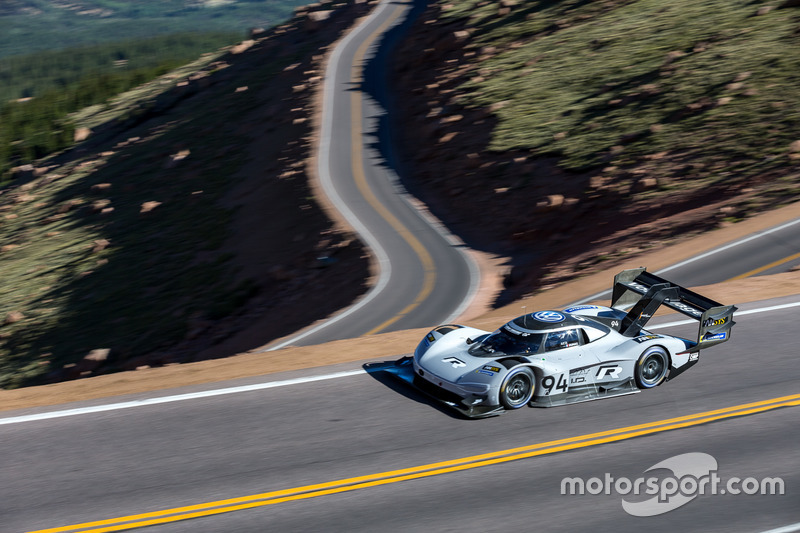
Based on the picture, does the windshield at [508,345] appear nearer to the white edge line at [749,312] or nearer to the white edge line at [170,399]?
the white edge line at [170,399]

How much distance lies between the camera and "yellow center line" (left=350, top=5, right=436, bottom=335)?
27578 mm

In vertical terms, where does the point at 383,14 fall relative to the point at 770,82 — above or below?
above

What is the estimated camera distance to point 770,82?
36.4 metres

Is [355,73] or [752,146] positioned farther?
[355,73]

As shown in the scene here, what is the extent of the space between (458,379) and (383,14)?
62737 mm

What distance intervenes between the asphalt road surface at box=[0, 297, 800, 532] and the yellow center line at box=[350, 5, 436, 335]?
37.5ft

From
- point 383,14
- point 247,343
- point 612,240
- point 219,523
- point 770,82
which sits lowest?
point 247,343

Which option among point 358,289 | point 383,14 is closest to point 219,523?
point 358,289

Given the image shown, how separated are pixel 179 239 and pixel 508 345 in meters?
29.6

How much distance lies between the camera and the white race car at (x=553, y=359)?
13.0 metres

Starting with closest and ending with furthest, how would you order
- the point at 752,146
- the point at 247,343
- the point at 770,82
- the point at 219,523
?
the point at 219,523 < the point at 247,343 < the point at 752,146 < the point at 770,82

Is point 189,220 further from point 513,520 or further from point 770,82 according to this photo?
point 513,520

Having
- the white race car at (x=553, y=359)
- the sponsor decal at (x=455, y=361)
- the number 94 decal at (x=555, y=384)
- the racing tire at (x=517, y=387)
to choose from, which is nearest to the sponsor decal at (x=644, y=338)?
the white race car at (x=553, y=359)

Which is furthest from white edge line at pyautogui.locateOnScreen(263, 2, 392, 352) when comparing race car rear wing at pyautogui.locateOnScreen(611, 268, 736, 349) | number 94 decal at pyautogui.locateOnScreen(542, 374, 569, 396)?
race car rear wing at pyautogui.locateOnScreen(611, 268, 736, 349)
